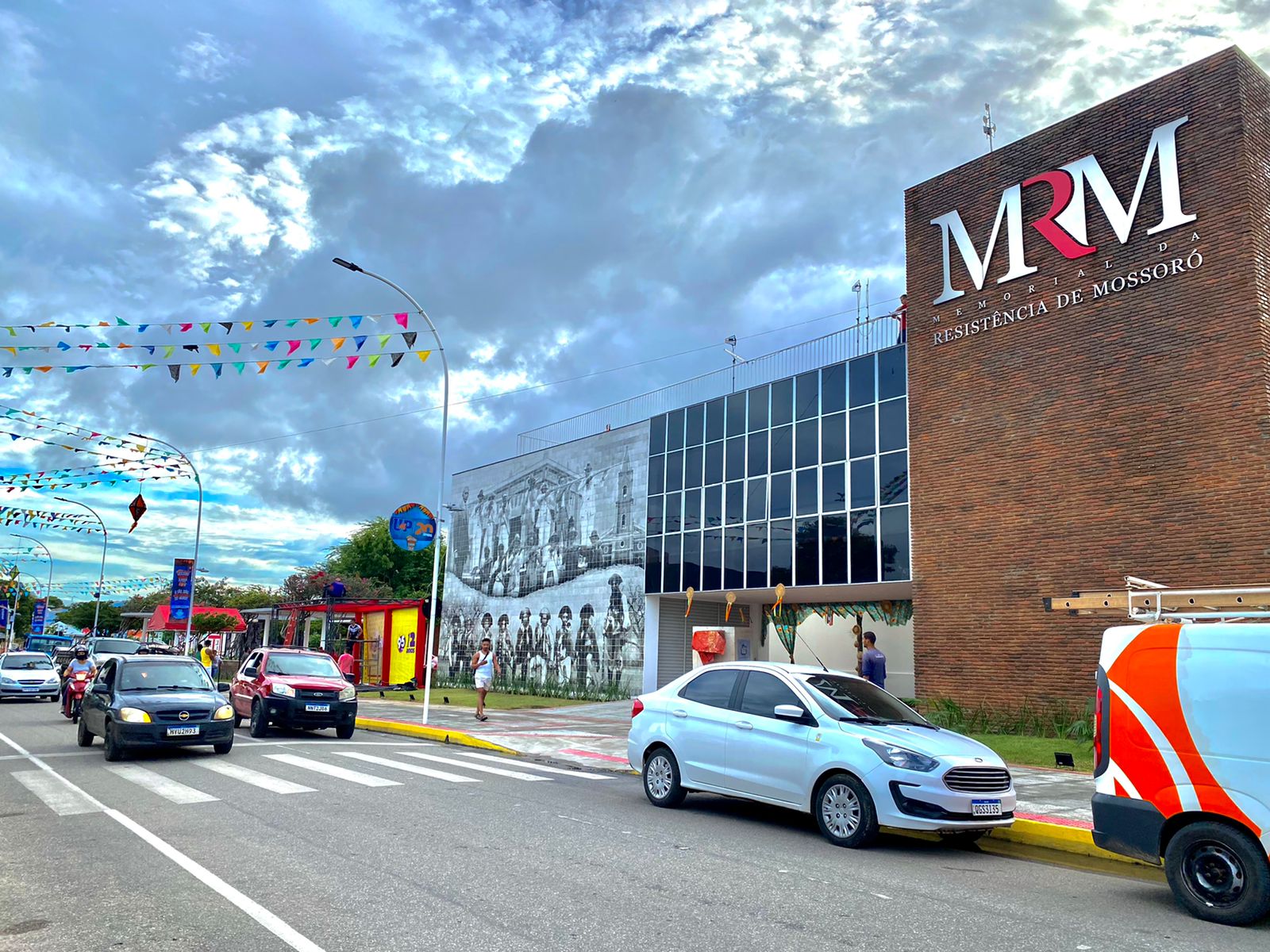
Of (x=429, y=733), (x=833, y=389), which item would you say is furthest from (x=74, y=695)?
(x=833, y=389)

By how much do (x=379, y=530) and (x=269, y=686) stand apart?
195 feet

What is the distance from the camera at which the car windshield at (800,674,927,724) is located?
896 centimetres

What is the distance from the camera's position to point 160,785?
10.8m

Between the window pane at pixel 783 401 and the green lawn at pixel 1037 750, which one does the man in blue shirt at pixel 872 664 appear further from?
the window pane at pixel 783 401

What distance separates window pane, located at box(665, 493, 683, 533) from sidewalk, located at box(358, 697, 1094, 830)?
5.75 m

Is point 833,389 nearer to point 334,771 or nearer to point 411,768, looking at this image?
point 411,768

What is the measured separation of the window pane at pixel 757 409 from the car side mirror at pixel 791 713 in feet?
60.2

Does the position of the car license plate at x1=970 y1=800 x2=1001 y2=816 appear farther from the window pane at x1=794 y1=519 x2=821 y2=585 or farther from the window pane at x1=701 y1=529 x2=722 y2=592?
the window pane at x1=701 y1=529 x2=722 y2=592

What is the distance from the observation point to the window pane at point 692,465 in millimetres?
29328

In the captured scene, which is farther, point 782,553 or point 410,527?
point 410,527

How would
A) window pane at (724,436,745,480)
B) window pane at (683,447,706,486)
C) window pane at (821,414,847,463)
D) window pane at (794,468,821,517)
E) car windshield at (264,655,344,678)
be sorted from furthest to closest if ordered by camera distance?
window pane at (683,447,706,486), window pane at (724,436,745,480), window pane at (794,468,821,517), window pane at (821,414,847,463), car windshield at (264,655,344,678)

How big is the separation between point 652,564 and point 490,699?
7.11m

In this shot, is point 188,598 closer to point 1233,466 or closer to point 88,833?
point 88,833

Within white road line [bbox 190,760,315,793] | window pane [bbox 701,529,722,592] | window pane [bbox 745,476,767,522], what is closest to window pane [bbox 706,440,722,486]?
window pane [bbox 745,476,767,522]
